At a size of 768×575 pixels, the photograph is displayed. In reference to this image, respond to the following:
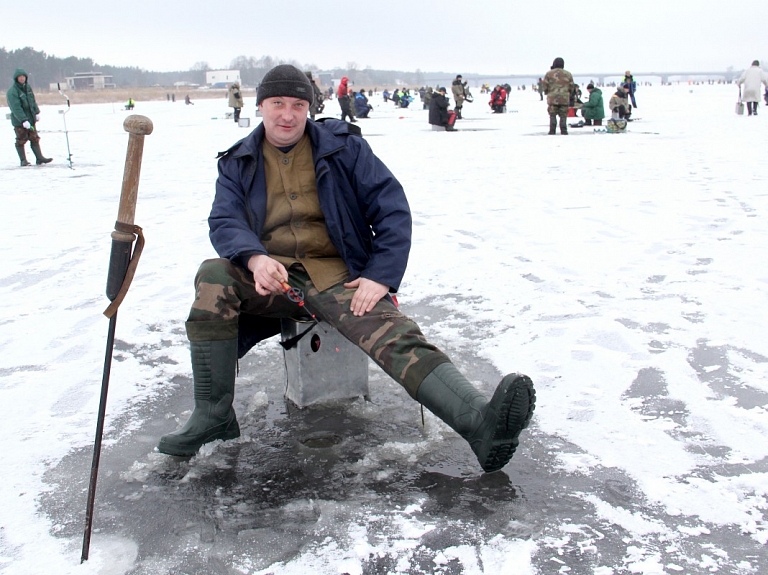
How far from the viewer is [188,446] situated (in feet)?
8.75

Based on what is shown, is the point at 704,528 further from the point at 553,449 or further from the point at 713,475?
the point at 553,449

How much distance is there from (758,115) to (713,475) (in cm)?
2054

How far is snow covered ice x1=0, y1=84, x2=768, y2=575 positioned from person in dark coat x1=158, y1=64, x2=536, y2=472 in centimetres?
32

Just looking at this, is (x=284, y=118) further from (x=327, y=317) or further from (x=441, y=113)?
(x=441, y=113)

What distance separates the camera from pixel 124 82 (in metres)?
167

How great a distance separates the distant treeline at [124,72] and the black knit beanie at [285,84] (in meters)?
121

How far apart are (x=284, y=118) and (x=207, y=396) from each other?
108 centimetres

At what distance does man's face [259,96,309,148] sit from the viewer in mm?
2805

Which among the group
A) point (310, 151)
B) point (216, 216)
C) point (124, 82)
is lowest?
point (216, 216)

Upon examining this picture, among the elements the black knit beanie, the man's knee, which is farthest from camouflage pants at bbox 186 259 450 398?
the black knit beanie

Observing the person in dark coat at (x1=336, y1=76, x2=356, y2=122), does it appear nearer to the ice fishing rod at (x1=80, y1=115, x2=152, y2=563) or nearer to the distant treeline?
the ice fishing rod at (x1=80, y1=115, x2=152, y2=563)

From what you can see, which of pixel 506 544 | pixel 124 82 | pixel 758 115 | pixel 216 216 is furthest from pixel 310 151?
pixel 124 82

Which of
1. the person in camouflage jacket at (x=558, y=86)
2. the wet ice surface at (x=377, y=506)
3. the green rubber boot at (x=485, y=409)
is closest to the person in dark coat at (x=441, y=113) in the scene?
the person in camouflage jacket at (x=558, y=86)

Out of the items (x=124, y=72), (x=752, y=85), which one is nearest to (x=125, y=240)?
(x=752, y=85)
